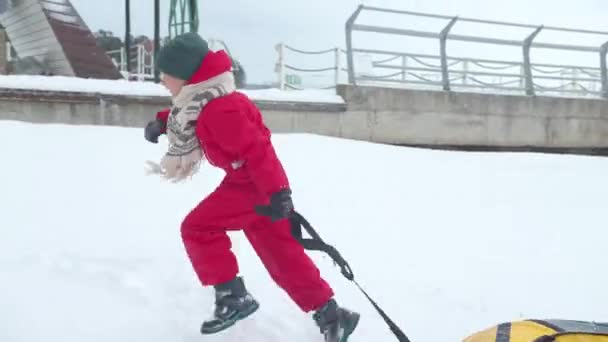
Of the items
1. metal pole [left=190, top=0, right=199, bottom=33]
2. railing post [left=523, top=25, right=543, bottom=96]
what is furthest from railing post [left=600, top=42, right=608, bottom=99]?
metal pole [left=190, top=0, right=199, bottom=33]

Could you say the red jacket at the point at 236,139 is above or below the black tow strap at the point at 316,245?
above

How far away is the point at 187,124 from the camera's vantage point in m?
2.34

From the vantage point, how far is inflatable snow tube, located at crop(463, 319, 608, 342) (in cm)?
179

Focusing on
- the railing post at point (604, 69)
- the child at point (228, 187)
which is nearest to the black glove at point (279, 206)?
the child at point (228, 187)

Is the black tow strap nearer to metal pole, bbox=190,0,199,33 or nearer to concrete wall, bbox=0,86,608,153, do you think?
concrete wall, bbox=0,86,608,153

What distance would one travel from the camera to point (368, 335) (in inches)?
109

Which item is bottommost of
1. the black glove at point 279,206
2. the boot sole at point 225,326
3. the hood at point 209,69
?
the boot sole at point 225,326

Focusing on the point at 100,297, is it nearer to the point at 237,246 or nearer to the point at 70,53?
the point at 237,246

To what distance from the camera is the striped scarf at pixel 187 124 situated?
229 cm

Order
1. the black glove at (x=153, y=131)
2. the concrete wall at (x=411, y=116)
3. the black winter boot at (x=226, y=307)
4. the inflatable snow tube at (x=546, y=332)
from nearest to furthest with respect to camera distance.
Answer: the inflatable snow tube at (x=546, y=332)
the black winter boot at (x=226, y=307)
the black glove at (x=153, y=131)
the concrete wall at (x=411, y=116)

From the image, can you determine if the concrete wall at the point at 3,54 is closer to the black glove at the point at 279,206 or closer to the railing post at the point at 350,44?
the railing post at the point at 350,44

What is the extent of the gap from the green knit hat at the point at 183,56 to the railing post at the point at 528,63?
8.70 meters

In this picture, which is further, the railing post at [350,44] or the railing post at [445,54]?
the railing post at [445,54]

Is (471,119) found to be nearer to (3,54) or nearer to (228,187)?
(228,187)
